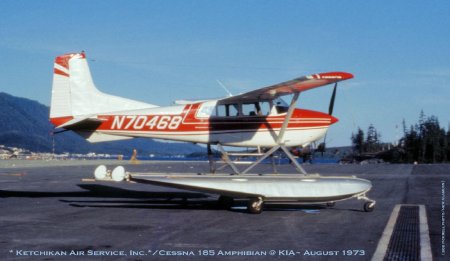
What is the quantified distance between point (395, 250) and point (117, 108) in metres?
9.58

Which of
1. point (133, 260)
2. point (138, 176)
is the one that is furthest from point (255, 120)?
point (133, 260)

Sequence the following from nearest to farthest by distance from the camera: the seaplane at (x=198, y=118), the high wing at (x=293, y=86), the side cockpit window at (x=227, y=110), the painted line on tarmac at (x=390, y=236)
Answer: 1. the painted line on tarmac at (x=390, y=236)
2. the high wing at (x=293, y=86)
3. the seaplane at (x=198, y=118)
4. the side cockpit window at (x=227, y=110)

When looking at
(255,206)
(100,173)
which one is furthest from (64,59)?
(255,206)

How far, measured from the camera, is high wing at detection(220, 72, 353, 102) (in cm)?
1358

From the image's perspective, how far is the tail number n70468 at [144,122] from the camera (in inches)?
602

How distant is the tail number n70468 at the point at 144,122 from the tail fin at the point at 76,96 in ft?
1.84

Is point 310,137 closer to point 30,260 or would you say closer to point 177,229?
point 177,229

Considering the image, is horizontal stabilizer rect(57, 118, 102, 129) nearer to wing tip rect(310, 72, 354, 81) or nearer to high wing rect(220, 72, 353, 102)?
high wing rect(220, 72, 353, 102)

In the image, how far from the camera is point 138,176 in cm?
1355

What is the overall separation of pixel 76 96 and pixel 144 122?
2.14 meters

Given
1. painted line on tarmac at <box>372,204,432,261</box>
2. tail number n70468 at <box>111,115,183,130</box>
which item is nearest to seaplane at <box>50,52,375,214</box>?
tail number n70468 at <box>111,115,183,130</box>

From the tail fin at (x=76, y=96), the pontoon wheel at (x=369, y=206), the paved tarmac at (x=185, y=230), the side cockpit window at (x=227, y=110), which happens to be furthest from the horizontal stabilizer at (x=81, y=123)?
the pontoon wheel at (x=369, y=206)

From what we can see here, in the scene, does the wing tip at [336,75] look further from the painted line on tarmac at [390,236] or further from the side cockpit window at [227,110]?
the painted line on tarmac at [390,236]

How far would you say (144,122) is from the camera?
15297 mm
